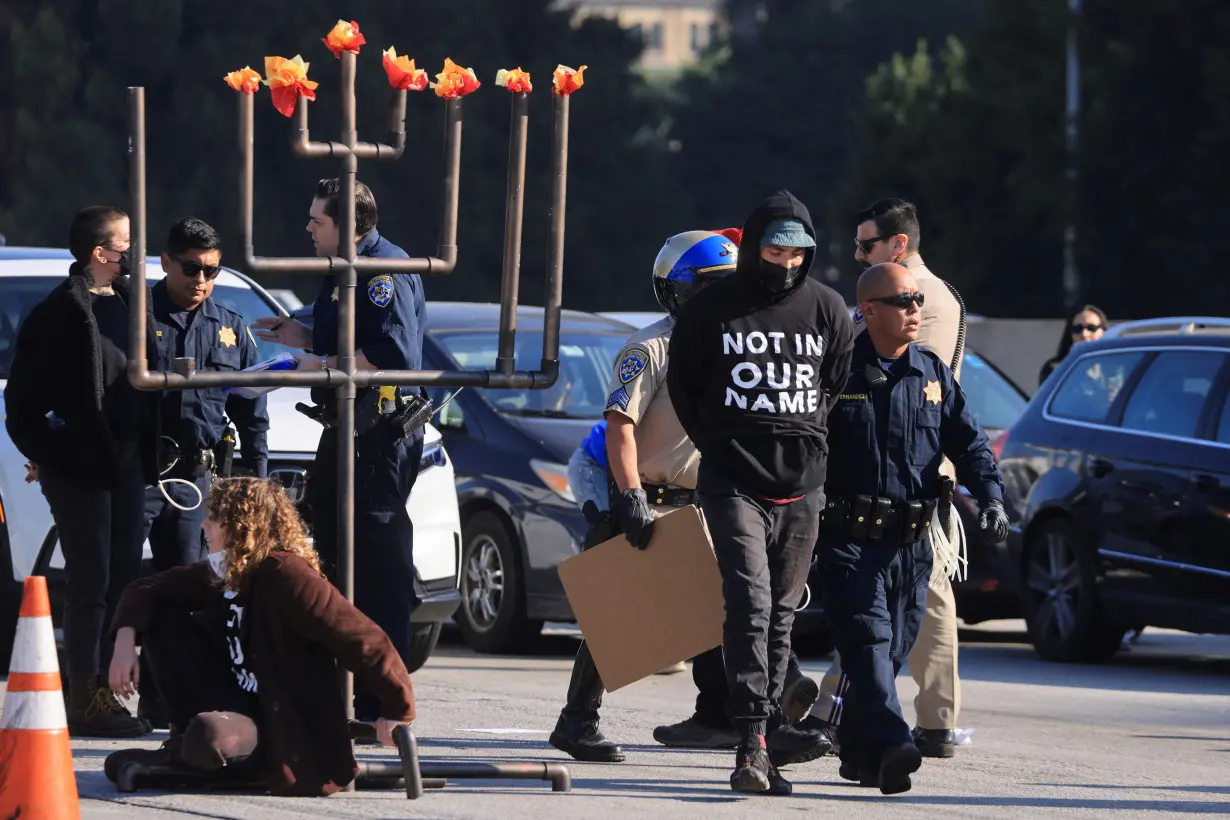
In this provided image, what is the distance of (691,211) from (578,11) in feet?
23.2

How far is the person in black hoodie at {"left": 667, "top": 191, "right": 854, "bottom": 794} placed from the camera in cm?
685

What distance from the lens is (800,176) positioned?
6912cm

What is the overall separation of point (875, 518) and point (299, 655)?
1.76m

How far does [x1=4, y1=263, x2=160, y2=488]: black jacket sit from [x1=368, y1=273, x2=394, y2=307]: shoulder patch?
0.89 meters

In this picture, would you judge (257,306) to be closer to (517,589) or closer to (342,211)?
(517,589)

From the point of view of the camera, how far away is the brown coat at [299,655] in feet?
20.8

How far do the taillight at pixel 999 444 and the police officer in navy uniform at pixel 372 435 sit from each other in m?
5.29

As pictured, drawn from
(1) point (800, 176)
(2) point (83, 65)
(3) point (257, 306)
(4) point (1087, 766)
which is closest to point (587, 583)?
(4) point (1087, 766)

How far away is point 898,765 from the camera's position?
6.90m

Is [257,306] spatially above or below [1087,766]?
above

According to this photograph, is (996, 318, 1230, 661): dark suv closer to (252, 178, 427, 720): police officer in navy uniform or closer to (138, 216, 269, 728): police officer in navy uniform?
(252, 178, 427, 720): police officer in navy uniform

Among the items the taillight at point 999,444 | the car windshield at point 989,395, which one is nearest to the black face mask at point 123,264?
the taillight at point 999,444

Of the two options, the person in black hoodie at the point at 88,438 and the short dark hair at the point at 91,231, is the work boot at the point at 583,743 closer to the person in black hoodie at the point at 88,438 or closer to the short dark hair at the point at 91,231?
the person in black hoodie at the point at 88,438

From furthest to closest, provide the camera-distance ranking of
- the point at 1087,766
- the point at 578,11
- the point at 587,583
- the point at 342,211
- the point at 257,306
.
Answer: the point at 578,11 → the point at 257,306 → the point at 1087,766 → the point at 587,583 → the point at 342,211
